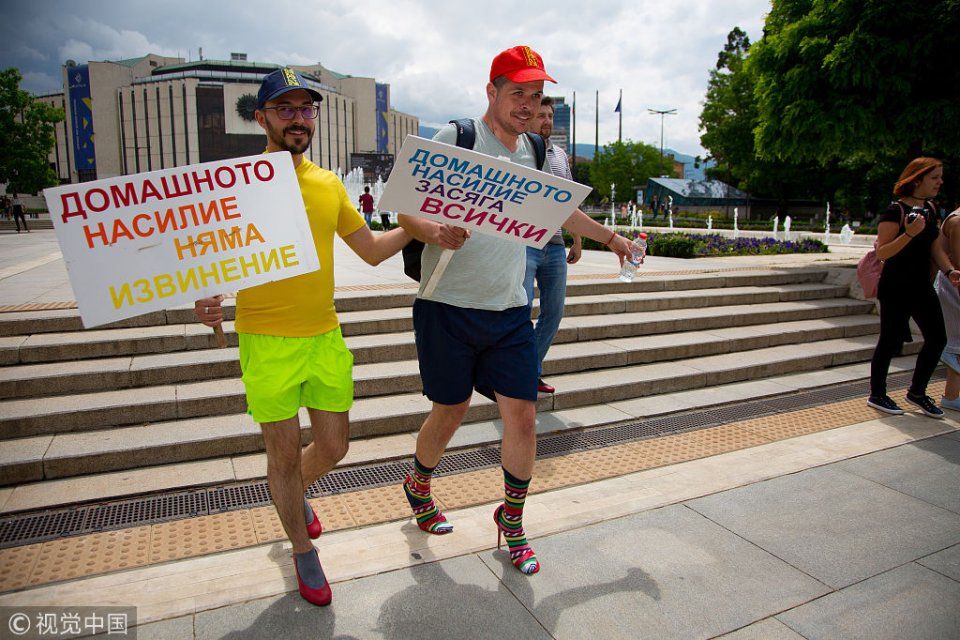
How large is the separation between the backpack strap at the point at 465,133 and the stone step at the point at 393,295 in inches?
145

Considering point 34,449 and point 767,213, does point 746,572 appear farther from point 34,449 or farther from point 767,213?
point 767,213

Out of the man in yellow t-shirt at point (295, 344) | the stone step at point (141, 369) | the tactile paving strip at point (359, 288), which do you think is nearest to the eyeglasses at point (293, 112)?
the man in yellow t-shirt at point (295, 344)

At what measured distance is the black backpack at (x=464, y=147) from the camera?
2.97m

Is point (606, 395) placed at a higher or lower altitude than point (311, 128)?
lower

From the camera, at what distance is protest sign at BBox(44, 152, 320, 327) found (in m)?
2.44

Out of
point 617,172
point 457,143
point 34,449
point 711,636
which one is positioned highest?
point 617,172

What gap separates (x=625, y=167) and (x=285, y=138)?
233 ft

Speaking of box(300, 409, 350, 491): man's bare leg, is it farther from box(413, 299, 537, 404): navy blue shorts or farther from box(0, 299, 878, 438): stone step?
box(0, 299, 878, 438): stone step

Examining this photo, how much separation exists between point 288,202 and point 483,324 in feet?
3.22

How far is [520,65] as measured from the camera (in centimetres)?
290

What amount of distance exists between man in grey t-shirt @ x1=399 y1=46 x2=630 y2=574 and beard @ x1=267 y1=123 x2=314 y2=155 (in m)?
0.52

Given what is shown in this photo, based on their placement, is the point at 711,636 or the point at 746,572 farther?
the point at 746,572

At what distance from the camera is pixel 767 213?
5562 centimetres

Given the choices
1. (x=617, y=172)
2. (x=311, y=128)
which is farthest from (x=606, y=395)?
(x=617, y=172)
